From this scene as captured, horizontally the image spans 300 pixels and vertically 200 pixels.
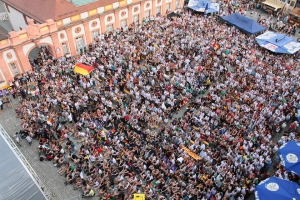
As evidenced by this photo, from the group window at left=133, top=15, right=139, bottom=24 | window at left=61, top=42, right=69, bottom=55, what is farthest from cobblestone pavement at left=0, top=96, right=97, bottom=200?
window at left=133, top=15, right=139, bottom=24

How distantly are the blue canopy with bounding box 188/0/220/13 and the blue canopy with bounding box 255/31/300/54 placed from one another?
339 inches

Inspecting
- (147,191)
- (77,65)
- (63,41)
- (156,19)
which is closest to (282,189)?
(147,191)

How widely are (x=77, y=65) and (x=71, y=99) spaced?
3.65 m

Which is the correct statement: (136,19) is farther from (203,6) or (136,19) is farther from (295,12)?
(295,12)

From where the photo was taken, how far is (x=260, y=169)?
18547mm

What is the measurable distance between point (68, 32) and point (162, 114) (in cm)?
1363

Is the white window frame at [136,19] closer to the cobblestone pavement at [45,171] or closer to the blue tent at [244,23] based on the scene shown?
the blue tent at [244,23]

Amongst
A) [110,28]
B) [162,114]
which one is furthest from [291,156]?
→ [110,28]

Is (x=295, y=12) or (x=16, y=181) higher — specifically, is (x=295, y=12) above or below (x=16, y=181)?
below

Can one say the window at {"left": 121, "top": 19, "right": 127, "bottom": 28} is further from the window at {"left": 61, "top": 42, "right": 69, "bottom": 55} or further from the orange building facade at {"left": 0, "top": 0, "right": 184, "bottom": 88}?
the window at {"left": 61, "top": 42, "right": 69, "bottom": 55}

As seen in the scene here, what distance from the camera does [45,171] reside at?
1900cm

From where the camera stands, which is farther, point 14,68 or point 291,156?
point 14,68

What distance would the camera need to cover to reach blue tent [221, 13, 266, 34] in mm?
32906

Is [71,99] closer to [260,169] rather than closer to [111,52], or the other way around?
[111,52]
